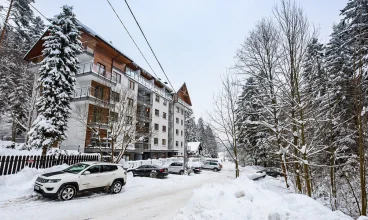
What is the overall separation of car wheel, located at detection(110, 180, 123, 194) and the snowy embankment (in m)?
5.32

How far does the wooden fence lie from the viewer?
34.1 ft

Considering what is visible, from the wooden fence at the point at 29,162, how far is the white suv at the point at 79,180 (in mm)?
3567

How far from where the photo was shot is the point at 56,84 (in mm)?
16000

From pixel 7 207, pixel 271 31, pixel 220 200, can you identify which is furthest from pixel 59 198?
pixel 271 31

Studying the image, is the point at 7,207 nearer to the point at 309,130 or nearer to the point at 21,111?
the point at 309,130

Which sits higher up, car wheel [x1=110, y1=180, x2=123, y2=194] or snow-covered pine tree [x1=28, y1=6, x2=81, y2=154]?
snow-covered pine tree [x1=28, y1=6, x2=81, y2=154]

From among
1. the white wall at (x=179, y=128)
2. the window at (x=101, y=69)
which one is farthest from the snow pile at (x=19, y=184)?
the white wall at (x=179, y=128)

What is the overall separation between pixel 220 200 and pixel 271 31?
1115 centimetres

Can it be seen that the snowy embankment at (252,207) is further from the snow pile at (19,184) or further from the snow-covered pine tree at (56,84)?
the snow-covered pine tree at (56,84)

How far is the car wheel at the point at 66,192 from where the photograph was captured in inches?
327

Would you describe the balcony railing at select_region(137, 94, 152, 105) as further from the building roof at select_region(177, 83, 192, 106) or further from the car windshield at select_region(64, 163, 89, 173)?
the car windshield at select_region(64, 163, 89, 173)

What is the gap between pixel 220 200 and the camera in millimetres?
6660

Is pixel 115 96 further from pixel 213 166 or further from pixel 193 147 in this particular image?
pixel 193 147

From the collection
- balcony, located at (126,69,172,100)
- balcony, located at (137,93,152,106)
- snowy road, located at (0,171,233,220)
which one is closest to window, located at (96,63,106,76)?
balcony, located at (126,69,172,100)
